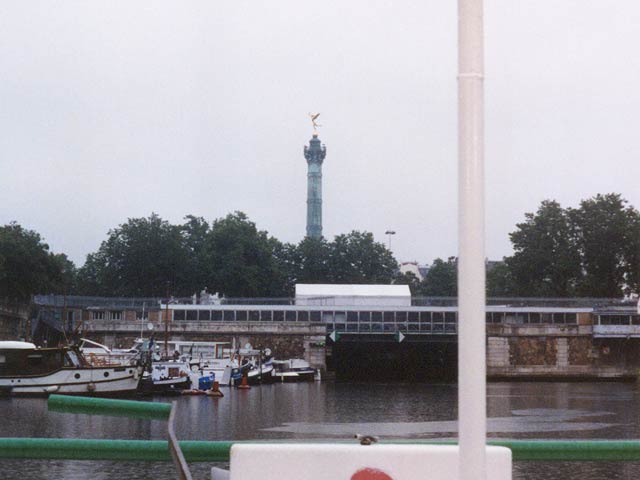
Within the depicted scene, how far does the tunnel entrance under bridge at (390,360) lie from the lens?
78375 mm

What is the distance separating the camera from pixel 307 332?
78.4 metres

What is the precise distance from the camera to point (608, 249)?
89.4 m

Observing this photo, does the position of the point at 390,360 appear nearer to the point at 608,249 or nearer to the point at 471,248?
A: the point at 608,249

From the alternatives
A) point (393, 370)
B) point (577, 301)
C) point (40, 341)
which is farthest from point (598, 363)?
point (40, 341)

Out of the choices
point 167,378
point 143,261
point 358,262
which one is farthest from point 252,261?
point 167,378

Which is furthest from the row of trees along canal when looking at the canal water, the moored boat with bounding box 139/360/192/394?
the canal water

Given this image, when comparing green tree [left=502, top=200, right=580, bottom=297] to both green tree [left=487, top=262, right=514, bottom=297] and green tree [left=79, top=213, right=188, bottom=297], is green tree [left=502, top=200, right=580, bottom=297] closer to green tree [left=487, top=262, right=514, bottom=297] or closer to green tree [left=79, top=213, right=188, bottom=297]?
green tree [left=487, top=262, right=514, bottom=297]

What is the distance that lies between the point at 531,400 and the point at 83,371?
1962 centimetres

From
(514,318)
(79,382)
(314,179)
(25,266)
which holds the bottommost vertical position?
(79,382)

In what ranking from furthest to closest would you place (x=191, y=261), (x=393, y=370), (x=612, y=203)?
(x=191, y=261), (x=612, y=203), (x=393, y=370)

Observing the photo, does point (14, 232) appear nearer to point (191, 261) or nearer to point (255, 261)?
point (191, 261)

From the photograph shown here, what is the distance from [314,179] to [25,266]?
9234 cm

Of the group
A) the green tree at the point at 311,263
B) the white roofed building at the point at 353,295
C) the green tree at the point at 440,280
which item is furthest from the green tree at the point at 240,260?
the green tree at the point at 440,280

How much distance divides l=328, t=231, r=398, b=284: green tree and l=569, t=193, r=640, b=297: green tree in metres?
27.6
